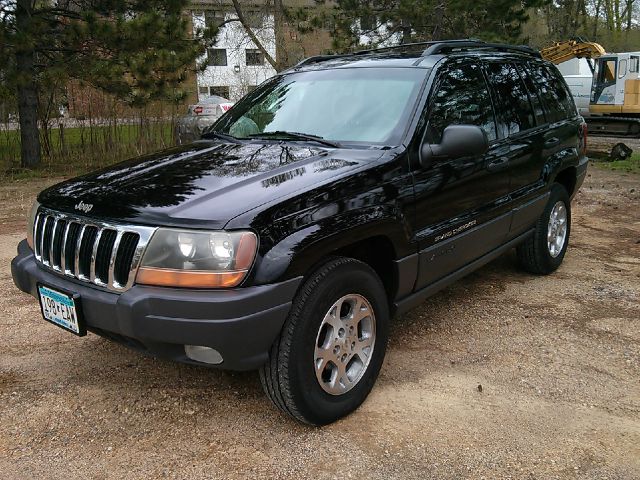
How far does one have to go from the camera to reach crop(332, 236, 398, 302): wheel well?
3.21 meters

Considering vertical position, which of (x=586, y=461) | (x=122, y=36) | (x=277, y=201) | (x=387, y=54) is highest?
(x=122, y=36)

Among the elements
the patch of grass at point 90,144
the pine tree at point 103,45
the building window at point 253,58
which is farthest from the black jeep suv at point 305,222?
the building window at point 253,58

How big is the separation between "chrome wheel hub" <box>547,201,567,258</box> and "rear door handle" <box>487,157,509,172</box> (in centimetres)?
123

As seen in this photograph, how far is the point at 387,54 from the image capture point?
4.29 metres

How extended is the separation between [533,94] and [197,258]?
352cm

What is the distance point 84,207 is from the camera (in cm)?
288

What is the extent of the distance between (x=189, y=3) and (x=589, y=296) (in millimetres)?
10519

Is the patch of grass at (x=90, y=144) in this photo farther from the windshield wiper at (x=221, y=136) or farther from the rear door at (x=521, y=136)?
the rear door at (x=521, y=136)

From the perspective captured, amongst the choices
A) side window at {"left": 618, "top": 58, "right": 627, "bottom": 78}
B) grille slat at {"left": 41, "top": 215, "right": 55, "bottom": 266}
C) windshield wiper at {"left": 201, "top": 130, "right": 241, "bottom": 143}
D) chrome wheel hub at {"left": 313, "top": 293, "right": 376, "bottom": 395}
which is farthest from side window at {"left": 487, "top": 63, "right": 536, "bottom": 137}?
side window at {"left": 618, "top": 58, "right": 627, "bottom": 78}

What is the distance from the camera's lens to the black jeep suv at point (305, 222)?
2.57 meters

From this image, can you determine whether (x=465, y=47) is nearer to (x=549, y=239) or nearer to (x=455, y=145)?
(x=455, y=145)

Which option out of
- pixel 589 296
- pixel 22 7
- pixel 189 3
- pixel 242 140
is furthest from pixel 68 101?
pixel 589 296

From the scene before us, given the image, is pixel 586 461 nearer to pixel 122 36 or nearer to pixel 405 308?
pixel 405 308

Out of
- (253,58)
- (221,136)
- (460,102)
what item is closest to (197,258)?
(221,136)
